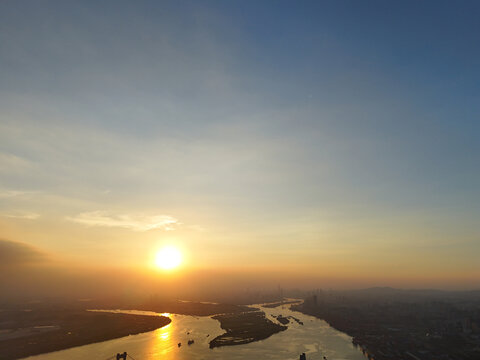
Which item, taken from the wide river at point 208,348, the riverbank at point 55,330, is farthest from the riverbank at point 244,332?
the riverbank at point 55,330

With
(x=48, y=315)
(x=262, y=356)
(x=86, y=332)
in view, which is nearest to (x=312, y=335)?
(x=262, y=356)

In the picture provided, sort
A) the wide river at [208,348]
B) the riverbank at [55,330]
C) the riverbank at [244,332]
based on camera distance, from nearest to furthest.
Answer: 1. the wide river at [208,348]
2. the riverbank at [55,330]
3. the riverbank at [244,332]

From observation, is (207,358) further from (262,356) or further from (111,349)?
(111,349)

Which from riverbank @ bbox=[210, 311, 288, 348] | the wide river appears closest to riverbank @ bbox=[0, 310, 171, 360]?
the wide river

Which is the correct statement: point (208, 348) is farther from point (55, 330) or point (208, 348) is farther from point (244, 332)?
point (55, 330)

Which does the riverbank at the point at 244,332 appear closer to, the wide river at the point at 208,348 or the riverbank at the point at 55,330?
the wide river at the point at 208,348
